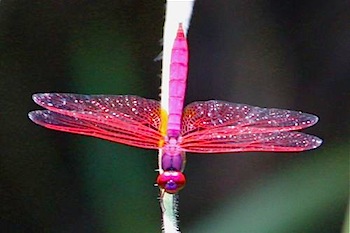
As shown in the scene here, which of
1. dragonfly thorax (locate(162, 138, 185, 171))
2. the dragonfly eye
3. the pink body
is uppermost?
the pink body

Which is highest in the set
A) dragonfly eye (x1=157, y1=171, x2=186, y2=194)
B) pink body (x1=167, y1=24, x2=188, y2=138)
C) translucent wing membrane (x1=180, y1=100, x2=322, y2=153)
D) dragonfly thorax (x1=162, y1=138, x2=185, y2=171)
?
pink body (x1=167, y1=24, x2=188, y2=138)

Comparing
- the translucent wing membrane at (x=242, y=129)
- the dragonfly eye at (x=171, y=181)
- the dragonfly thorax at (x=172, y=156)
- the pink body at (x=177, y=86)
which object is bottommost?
the dragonfly eye at (x=171, y=181)

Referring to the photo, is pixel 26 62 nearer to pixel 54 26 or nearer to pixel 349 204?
pixel 54 26

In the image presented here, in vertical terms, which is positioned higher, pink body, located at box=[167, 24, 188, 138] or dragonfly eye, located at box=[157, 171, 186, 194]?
pink body, located at box=[167, 24, 188, 138]

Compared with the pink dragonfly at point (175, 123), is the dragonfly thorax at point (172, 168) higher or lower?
lower

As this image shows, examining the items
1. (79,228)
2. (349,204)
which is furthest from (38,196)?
(349,204)
